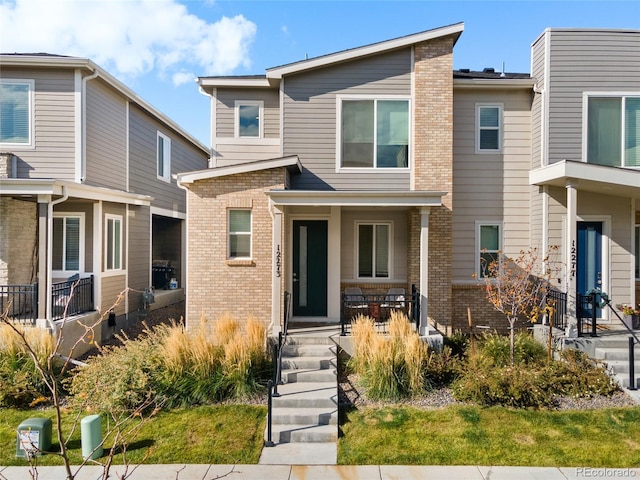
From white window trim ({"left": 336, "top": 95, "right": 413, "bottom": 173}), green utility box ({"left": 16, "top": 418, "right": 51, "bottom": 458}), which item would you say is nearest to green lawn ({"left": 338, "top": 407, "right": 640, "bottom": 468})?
green utility box ({"left": 16, "top": 418, "right": 51, "bottom": 458})

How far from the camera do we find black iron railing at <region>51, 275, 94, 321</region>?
10602 mm

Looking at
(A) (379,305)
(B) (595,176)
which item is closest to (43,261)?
(A) (379,305)

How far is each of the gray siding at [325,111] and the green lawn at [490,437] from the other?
6065 millimetres

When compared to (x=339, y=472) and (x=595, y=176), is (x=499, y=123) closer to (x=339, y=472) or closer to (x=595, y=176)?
(x=595, y=176)

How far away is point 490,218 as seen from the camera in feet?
38.4

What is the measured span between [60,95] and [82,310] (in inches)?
228

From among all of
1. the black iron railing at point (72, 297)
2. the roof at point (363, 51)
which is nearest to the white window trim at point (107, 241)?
the black iron railing at point (72, 297)

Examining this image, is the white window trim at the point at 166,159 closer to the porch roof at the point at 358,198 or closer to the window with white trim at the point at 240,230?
the window with white trim at the point at 240,230

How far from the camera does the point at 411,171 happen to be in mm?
11336

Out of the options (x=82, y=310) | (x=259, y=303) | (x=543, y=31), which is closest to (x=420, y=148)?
(x=543, y=31)

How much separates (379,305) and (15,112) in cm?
1092

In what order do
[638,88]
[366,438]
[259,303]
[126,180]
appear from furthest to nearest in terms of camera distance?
[126,180] < [638,88] < [259,303] < [366,438]

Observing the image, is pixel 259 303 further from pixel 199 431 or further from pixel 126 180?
pixel 126 180

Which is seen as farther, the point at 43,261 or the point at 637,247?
the point at 637,247
